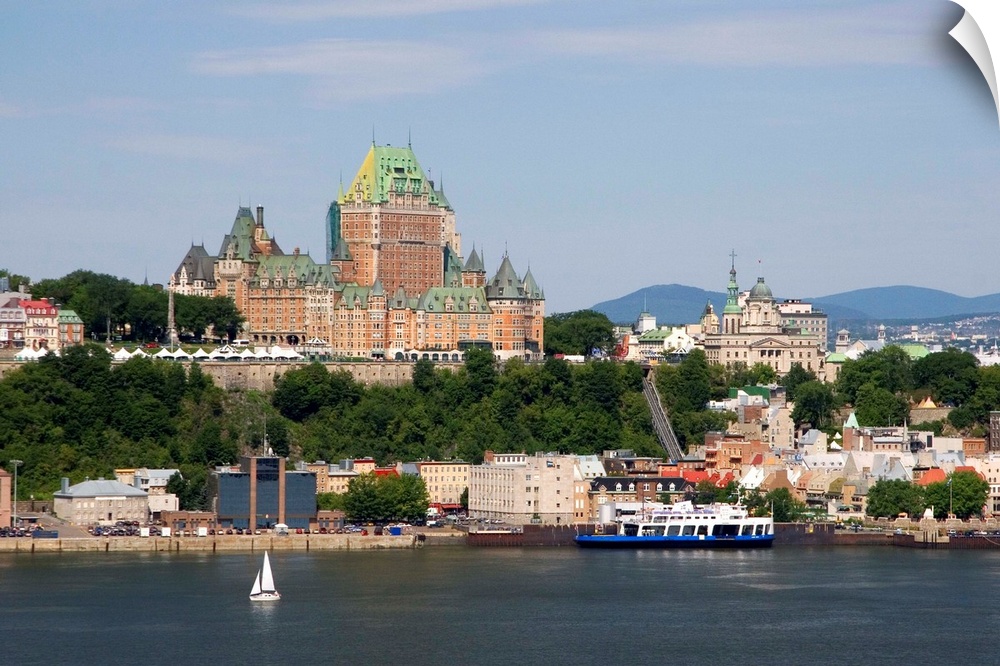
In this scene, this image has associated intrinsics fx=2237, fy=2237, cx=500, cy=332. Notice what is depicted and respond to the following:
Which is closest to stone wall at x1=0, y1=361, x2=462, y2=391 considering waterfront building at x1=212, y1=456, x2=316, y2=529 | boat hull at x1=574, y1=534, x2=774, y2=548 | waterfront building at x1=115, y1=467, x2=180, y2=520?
waterfront building at x1=115, y1=467, x2=180, y2=520

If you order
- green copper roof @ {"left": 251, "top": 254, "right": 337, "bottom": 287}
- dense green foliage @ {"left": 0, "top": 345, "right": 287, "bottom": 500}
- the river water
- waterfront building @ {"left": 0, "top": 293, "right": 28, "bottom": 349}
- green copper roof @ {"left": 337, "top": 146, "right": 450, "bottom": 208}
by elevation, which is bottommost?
the river water

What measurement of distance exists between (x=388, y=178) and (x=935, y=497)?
2837cm

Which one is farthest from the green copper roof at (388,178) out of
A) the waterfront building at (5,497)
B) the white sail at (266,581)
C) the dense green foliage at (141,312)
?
the white sail at (266,581)

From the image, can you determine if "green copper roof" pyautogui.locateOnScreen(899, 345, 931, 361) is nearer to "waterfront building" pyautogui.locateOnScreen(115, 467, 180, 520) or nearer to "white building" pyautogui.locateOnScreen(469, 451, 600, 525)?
"white building" pyautogui.locateOnScreen(469, 451, 600, 525)

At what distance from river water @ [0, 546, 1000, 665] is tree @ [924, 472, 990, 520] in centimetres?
599

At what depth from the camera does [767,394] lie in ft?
267

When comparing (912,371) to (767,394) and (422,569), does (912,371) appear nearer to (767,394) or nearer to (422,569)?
(767,394)

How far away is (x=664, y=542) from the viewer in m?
60.6

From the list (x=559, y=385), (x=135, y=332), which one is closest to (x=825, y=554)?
(x=559, y=385)

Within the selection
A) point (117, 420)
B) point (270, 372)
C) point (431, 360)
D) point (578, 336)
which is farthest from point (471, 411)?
point (578, 336)

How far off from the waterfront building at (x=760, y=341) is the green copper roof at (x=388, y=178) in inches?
531

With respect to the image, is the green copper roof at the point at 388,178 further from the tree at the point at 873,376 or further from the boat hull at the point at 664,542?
the boat hull at the point at 664,542

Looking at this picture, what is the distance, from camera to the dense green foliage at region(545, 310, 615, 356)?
86.5 meters

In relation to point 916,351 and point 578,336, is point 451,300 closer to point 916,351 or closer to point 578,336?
point 578,336
